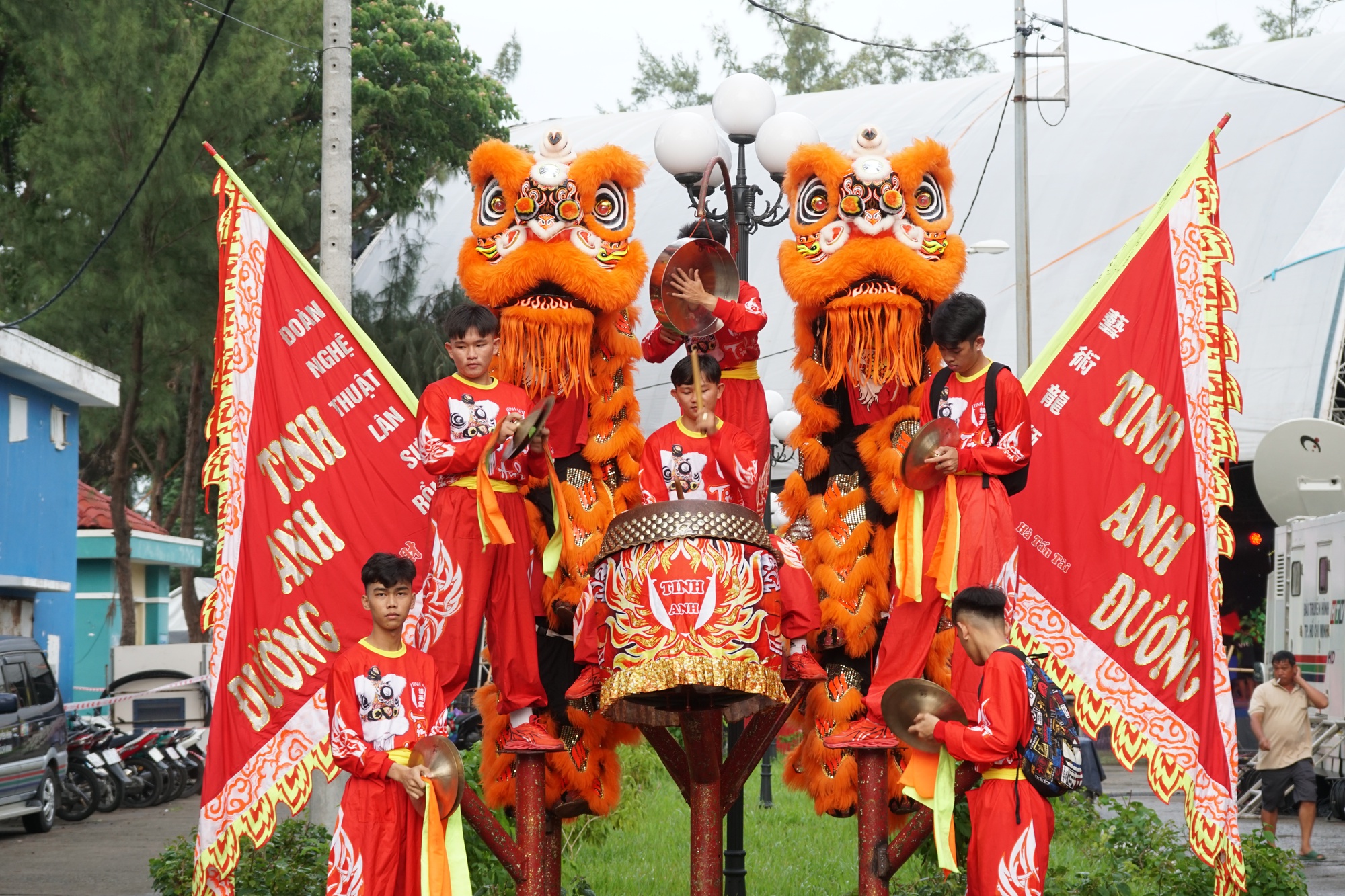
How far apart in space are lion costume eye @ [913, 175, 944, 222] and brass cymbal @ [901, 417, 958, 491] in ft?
3.90

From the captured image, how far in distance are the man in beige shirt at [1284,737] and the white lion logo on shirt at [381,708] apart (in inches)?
332

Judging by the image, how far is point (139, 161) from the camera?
17203mm

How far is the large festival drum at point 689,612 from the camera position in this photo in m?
5.88

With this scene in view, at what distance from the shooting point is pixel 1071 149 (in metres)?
24.9

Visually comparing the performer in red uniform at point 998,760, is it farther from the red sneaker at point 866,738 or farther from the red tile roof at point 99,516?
the red tile roof at point 99,516

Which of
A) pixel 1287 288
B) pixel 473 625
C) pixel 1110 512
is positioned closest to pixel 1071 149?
pixel 1287 288

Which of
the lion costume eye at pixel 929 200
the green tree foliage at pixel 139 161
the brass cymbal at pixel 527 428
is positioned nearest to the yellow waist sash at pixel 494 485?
the brass cymbal at pixel 527 428

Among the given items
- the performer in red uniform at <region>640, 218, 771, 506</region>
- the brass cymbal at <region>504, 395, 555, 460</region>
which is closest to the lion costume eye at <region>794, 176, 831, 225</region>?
the performer in red uniform at <region>640, 218, 771, 506</region>

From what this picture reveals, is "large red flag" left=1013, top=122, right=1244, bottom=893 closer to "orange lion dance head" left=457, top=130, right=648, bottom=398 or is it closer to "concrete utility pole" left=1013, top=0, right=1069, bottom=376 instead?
"orange lion dance head" left=457, top=130, right=648, bottom=398

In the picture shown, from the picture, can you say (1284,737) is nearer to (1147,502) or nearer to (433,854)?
(1147,502)

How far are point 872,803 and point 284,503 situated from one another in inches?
118

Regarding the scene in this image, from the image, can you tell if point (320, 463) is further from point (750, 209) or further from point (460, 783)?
point (750, 209)

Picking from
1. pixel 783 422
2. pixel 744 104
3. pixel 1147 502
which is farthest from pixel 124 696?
pixel 1147 502

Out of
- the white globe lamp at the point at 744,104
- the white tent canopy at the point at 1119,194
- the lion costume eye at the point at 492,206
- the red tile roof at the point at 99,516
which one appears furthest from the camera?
the red tile roof at the point at 99,516
